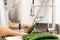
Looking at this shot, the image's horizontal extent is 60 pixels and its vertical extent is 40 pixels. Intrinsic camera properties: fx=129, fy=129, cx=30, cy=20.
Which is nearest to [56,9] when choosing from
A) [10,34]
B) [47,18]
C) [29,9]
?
[47,18]

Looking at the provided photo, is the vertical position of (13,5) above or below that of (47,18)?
above

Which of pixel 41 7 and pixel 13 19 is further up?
pixel 41 7

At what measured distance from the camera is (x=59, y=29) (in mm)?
1540

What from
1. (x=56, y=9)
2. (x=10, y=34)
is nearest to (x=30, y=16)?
(x=56, y=9)

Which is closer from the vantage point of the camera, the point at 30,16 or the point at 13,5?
the point at 13,5

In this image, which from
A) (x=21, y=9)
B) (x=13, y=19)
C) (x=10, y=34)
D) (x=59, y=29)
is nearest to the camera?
(x=10, y=34)

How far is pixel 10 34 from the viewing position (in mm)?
832

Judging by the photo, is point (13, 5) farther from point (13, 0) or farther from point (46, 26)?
point (46, 26)

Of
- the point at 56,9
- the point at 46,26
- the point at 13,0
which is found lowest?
the point at 46,26

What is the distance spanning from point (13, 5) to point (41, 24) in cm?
49

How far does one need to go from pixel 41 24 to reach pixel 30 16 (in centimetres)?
20

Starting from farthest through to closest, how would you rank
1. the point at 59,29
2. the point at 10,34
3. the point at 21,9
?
the point at 21,9 < the point at 59,29 < the point at 10,34

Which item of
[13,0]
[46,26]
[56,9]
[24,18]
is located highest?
[13,0]

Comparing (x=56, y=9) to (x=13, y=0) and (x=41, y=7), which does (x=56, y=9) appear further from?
(x=13, y=0)
